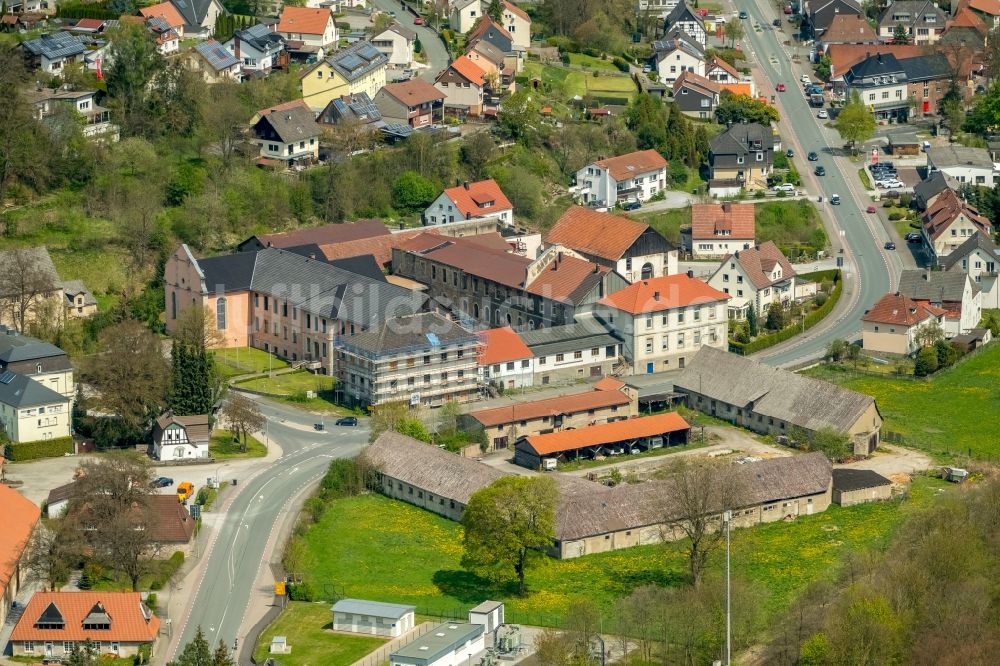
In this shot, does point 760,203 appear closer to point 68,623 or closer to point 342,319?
point 342,319

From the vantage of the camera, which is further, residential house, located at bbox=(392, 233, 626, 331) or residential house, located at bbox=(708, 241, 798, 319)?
residential house, located at bbox=(708, 241, 798, 319)

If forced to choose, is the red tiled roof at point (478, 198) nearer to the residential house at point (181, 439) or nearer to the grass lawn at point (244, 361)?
the grass lawn at point (244, 361)

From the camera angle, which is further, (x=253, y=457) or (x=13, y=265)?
(x=13, y=265)

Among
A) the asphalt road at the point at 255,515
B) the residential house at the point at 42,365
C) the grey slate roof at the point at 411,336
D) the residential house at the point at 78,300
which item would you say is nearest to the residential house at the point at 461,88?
the residential house at the point at 78,300

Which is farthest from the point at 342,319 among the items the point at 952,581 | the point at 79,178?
the point at 952,581

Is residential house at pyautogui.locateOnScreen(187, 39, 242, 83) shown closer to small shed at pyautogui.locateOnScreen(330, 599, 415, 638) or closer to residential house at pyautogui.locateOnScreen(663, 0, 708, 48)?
residential house at pyautogui.locateOnScreen(663, 0, 708, 48)

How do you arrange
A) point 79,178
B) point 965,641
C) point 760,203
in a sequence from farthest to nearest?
point 760,203 → point 79,178 → point 965,641

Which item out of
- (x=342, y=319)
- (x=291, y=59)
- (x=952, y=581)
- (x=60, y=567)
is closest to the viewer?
(x=952, y=581)

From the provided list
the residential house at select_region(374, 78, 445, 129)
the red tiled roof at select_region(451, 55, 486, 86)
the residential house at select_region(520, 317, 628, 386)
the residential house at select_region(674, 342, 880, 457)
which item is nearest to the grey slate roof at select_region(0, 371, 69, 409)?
the residential house at select_region(520, 317, 628, 386)

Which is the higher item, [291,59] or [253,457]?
[291,59]
